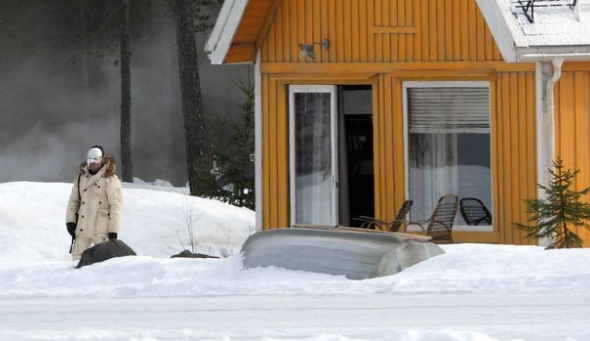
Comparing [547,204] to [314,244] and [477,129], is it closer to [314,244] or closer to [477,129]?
[477,129]

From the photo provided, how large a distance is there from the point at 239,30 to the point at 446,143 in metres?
2.82

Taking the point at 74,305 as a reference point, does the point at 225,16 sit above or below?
above

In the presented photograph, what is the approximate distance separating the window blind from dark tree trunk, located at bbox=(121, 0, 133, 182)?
19.0m

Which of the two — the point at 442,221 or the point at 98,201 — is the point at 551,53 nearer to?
the point at 442,221

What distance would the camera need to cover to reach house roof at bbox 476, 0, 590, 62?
19.5m

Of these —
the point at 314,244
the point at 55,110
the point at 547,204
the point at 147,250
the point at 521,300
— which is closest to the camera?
the point at 521,300

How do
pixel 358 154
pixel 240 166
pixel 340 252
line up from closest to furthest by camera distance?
pixel 340 252
pixel 358 154
pixel 240 166

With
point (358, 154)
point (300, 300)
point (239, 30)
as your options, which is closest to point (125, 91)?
point (358, 154)

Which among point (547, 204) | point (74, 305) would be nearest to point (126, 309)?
point (74, 305)

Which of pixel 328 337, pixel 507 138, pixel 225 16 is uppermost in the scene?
pixel 225 16

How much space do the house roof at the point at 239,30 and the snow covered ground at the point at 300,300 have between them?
165 inches

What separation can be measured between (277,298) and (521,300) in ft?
6.82

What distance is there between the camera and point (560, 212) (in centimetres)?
1947

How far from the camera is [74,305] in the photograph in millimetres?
15031
